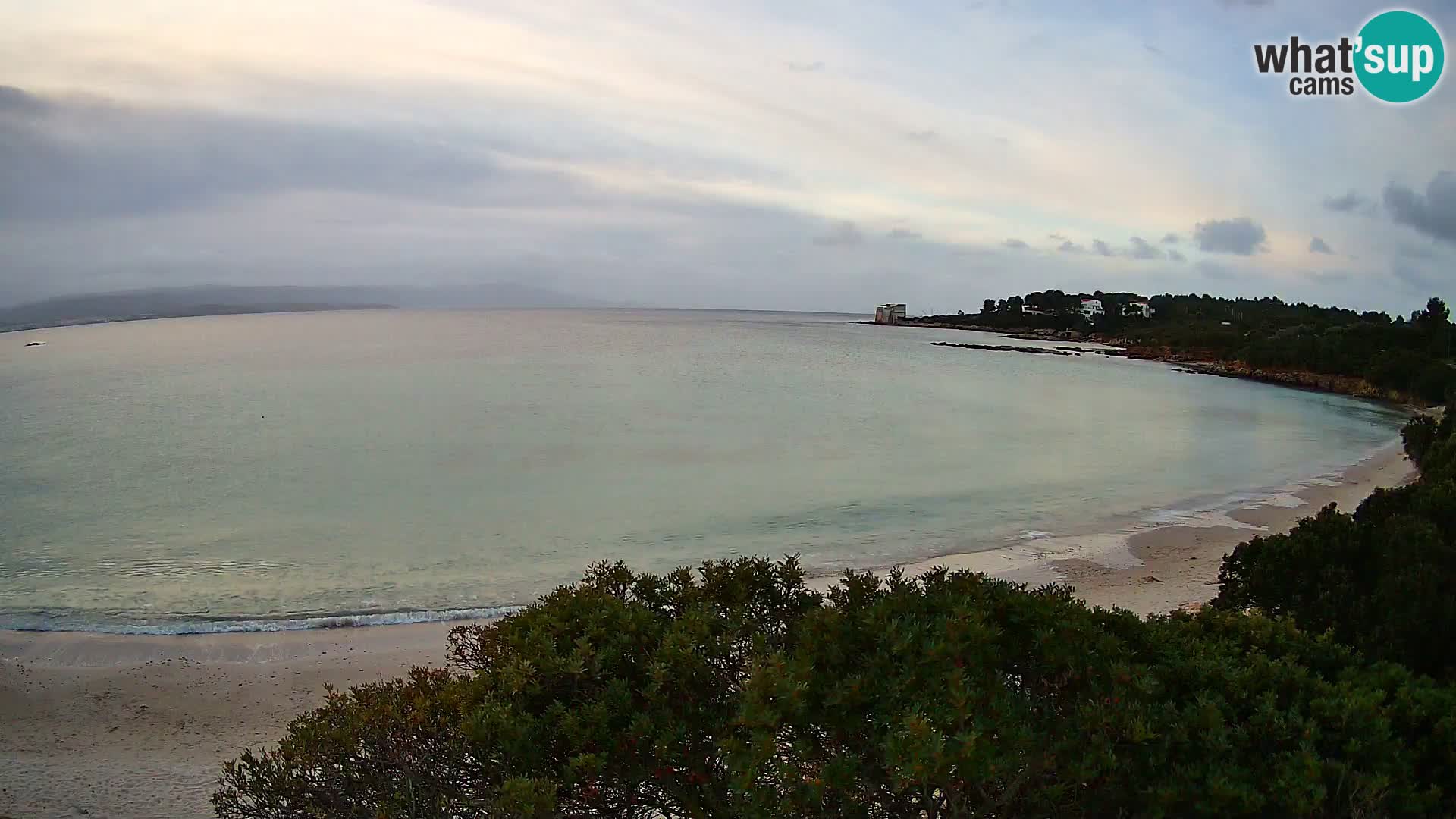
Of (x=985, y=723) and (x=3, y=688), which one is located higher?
(x=985, y=723)

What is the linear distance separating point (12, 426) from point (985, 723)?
39.0 meters

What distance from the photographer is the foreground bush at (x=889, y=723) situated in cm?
299

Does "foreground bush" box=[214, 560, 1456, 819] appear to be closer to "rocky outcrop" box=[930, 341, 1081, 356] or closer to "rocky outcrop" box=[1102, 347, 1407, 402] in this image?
"rocky outcrop" box=[1102, 347, 1407, 402]

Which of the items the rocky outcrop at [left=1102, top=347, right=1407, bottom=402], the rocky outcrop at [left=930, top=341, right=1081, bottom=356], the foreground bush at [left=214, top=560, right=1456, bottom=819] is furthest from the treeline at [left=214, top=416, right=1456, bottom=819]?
the rocky outcrop at [left=930, top=341, right=1081, bottom=356]

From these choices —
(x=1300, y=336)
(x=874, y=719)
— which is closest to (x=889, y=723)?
(x=874, y=719)

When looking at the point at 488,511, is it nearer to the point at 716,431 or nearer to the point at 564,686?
the point at 716,431

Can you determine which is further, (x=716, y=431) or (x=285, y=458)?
(x=716, y=431)

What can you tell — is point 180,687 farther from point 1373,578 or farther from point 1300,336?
point 1300,336

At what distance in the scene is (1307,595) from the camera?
5.73m

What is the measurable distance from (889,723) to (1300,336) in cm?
7442

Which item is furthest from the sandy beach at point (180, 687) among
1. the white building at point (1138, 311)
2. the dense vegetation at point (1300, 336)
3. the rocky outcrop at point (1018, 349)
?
the white building at point (1138, 311)

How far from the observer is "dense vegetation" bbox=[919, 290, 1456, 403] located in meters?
44.7

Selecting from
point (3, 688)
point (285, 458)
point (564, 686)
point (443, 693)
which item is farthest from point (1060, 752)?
point (285, 458)

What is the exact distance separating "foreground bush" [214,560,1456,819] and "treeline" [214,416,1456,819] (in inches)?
0.4
